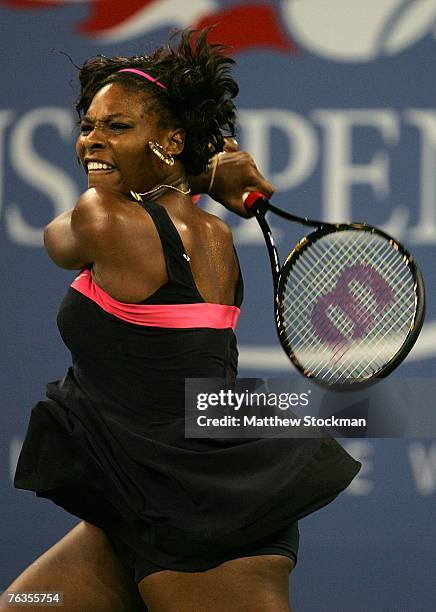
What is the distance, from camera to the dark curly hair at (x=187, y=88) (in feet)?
5.93

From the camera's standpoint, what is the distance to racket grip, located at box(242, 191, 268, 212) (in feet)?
6.28

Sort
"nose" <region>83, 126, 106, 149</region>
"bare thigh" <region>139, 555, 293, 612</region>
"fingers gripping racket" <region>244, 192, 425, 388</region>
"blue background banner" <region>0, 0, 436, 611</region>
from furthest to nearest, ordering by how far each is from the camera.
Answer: "blue background banner" <region>0, 0, 436, 611</region> < "fingers gripping racket" <region>244, 192, 425, 388</region> < "nose" <region>83, 126, 106, 149</region> < "bare thigh" <region>139, 555, 293, 612</region>

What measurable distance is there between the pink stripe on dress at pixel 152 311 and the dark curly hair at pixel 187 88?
27 centimetres

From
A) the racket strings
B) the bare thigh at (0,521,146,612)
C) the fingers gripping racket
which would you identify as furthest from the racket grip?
the bare thigh at (0,521,146,612)

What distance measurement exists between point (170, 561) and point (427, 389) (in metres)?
1.55

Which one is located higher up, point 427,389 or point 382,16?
point 382,16

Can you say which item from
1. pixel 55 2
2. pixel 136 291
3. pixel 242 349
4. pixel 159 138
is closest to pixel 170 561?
pixel 136 291

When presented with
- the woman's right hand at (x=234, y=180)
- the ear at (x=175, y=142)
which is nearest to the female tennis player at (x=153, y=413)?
the ear at (x=175, y=142)

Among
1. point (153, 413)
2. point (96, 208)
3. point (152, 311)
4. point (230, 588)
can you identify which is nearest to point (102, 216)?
point (96, 208)

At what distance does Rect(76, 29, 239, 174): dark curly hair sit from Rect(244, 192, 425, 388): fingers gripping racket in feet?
0.44

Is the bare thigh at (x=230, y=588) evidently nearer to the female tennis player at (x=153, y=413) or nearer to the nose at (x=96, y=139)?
the female tennis player at (x=153, y=413)

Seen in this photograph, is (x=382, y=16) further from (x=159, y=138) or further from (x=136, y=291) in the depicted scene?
(x=136, y=291)

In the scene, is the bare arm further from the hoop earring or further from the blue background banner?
the blue background banner

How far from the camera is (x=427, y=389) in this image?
3.07 meters
